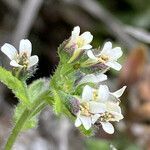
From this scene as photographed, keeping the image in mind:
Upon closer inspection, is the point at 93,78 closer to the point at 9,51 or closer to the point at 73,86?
the point at 73,86

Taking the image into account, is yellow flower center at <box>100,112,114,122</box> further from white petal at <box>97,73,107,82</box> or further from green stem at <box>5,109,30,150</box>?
green stem at <box>5,109,30,150</box>

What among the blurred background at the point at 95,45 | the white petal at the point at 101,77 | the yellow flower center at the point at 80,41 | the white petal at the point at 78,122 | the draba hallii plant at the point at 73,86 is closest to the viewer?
the white petal at the point at 78,122

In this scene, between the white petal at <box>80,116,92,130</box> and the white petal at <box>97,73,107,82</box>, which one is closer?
the white petal at <box>80,116,92,130</box>

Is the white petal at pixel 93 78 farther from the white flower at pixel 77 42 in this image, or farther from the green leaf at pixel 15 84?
the green leaf at pixel 15 84

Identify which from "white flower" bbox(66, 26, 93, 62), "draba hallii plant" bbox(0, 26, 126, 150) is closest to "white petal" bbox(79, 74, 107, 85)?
"draba hallii plant" bbox(0, 26, 126, 150)

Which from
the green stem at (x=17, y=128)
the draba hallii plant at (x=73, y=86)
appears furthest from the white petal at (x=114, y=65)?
the green stem at (x=17, y=128)

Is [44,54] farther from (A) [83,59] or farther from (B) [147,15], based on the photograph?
(A) [83,59]

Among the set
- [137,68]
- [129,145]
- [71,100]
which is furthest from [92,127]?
[137,68]

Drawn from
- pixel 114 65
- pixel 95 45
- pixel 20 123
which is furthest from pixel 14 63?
pixel 95 45
